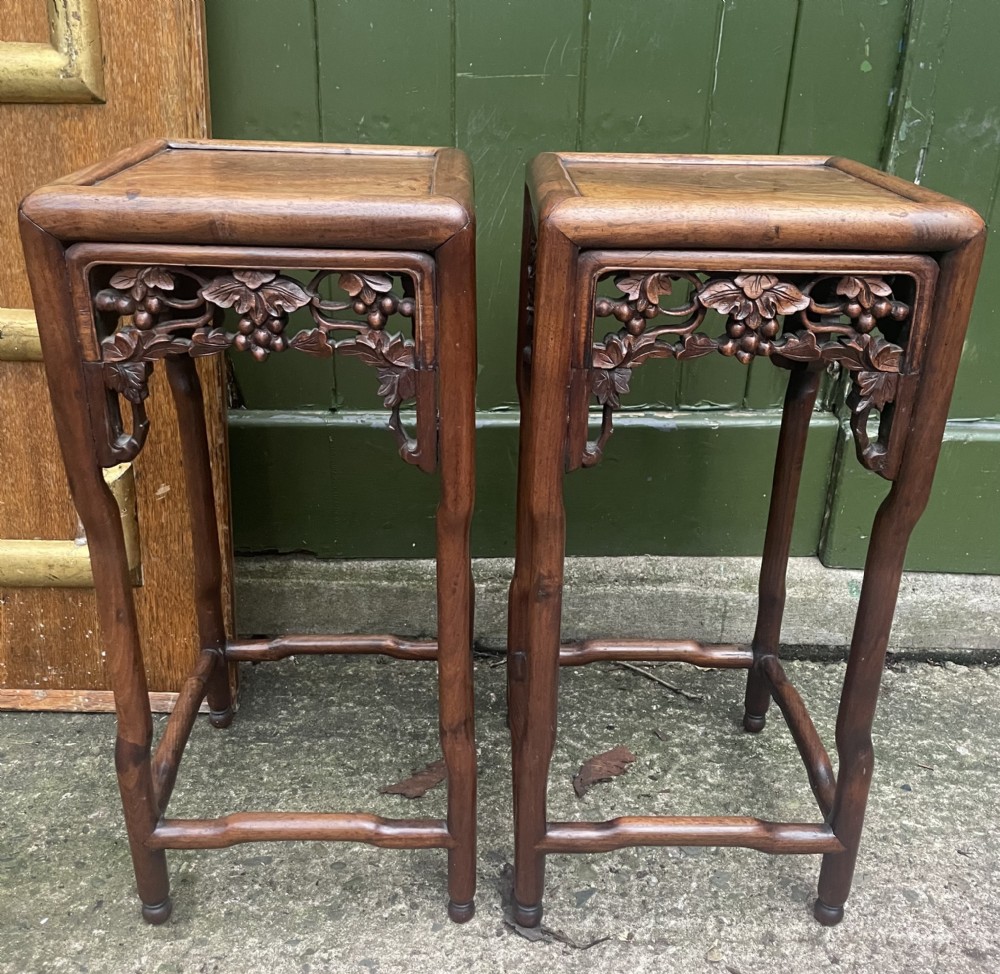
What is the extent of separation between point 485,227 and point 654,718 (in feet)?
3.24

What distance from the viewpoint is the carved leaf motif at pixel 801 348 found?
104 cm

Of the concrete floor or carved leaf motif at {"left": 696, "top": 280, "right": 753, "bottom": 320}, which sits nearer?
carved leaf motif at {"left": 696, "top": 280, "right": 753, "bottom": 320}

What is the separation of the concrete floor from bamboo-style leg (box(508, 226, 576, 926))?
0.53 feet

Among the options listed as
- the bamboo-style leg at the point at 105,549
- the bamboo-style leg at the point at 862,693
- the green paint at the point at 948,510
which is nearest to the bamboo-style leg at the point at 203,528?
the bamboo-style leg at the point at 105,549

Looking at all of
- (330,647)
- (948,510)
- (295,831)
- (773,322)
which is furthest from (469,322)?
(948,510)

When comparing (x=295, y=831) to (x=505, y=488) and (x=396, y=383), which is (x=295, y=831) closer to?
(x=396, y=383)

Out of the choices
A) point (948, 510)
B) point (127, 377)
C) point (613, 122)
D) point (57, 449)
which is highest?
point (613, 122)

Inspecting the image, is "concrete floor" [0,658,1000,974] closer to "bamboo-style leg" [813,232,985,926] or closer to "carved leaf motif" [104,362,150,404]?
"bamboo-style leg" [813,232,985,926]

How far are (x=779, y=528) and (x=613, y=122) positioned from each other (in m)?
0.78

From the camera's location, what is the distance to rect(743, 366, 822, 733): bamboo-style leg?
152 cm

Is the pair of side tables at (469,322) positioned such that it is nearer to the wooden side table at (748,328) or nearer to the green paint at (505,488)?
the wooden side table at (748,328)

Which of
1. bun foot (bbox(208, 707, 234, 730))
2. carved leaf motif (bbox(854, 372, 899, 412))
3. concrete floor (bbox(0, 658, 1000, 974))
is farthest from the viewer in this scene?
bun foot (bbox(208, 707, 234, 730))

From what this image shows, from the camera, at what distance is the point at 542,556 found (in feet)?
3.69

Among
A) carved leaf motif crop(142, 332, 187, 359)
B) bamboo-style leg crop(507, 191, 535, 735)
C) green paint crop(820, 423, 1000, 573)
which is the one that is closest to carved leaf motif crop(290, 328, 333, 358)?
carved leaf motif crop(142, 332, 187, 359)
